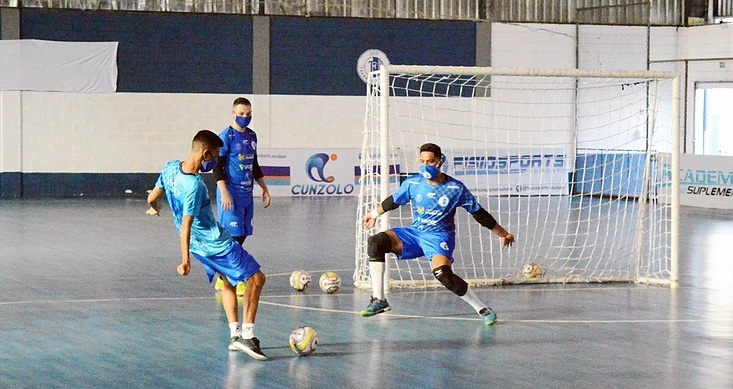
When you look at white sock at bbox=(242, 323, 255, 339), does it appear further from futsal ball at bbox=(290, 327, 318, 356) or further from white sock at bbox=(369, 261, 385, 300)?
white sock at bbox=(369, 261, 385, 300)

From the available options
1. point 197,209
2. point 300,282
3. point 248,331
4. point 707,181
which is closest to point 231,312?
point 248,331

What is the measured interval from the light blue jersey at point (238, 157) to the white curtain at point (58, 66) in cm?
1582

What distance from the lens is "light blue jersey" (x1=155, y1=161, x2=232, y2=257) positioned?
8.23m

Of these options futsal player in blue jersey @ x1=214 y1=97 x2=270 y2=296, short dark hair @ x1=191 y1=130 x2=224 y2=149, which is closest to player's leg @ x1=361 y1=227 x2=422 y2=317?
futsal player in blue jersey @ x1=214 y1=97 x2=270 y2=296

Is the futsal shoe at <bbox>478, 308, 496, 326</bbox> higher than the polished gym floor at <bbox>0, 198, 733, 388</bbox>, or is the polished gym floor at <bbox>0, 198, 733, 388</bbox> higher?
the futsal shoe at <bbox>478, 308, 496, 326</bbox>

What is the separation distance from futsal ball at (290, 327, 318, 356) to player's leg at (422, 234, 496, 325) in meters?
1.79

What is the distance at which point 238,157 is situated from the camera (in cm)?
1152

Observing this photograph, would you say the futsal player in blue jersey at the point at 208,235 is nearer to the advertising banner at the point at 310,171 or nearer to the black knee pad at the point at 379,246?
the black knee pad at the point at 379,246

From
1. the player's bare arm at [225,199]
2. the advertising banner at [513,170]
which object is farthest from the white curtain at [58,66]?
the player's bare arm at [225,199]

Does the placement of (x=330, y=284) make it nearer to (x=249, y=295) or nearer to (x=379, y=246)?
(x=379, y=246)

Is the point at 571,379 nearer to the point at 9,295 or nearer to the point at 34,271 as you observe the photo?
the point at 9,295

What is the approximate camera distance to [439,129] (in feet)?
96.2

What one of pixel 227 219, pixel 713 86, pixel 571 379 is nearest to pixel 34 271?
pixel 227 219

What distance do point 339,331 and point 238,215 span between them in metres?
2.36
